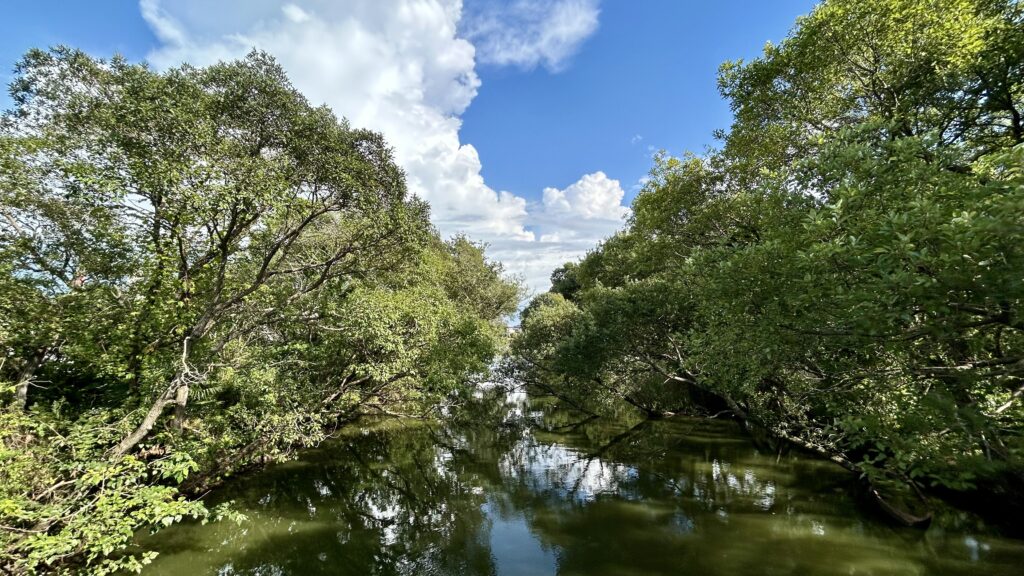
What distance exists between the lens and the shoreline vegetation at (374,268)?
500 centimetres

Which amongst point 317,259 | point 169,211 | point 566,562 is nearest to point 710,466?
point 566,562

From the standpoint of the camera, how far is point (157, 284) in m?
8.95

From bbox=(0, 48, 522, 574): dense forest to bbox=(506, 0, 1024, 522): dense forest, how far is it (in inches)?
358

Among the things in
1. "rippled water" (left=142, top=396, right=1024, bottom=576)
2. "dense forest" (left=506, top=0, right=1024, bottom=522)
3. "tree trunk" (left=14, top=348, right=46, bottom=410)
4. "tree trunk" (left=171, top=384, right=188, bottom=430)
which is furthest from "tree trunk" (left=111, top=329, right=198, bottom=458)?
"dense forest" (left=506, top=0, right=1024, bottom=522)

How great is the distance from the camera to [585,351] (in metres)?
16.5

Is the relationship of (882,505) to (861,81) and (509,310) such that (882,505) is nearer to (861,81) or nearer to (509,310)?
(861,81)

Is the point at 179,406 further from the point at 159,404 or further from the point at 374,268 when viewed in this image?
the point at 374,268

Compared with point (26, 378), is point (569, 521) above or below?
below

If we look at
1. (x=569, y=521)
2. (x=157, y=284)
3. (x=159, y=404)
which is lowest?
(x=569, y=521)

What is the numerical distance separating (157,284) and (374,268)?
5.25m

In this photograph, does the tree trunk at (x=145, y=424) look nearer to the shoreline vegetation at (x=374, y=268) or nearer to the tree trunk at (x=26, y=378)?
the shoreline vegetation at (x=374, y=268)

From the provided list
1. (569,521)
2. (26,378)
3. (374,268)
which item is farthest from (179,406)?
(569,521)

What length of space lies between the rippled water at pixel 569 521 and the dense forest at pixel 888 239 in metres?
1.67

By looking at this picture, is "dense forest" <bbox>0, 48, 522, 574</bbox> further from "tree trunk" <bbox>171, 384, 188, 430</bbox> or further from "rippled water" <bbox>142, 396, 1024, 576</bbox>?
"rippled water" <bbox>142, 396, 1024, 576</bbox>
